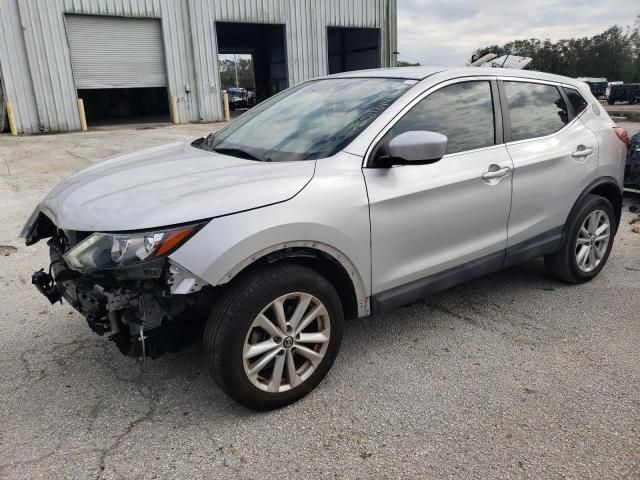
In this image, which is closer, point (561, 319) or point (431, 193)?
point (431, 193)

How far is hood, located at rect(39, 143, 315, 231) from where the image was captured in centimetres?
237

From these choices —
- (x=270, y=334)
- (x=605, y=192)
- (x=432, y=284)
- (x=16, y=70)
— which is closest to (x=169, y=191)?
(x=270, y=334)

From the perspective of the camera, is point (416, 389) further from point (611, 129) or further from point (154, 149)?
point (611, 129)

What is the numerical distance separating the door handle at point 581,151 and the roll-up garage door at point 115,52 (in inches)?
693

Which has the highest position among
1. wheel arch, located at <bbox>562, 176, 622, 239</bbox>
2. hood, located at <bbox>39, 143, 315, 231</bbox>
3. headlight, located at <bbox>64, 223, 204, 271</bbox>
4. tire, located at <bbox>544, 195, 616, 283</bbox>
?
hood, located at <bbox>39, 143, 315, 231</bbox>

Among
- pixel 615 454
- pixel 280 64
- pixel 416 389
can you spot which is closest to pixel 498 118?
pixel 416 389

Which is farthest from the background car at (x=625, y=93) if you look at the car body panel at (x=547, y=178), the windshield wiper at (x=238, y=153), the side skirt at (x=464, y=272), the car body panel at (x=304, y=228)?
the car body panel at (x=304, y=228)

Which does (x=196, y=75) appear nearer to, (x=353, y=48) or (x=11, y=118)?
(x=11, y=118)

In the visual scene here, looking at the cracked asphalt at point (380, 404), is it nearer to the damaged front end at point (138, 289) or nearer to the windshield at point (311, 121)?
the damaged front end at point (138, 289)

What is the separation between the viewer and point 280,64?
28.5 m

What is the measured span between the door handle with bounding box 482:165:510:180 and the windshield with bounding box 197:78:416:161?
0.75 meters

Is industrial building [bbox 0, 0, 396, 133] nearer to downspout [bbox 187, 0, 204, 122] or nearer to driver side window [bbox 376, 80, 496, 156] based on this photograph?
downspout [bbox 187, 0, 204, 122]

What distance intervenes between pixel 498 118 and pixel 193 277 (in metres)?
2.39

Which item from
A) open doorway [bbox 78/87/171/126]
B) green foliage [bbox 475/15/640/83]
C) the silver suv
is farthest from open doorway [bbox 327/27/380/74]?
green foliage [bbox 475/15/640/83]
